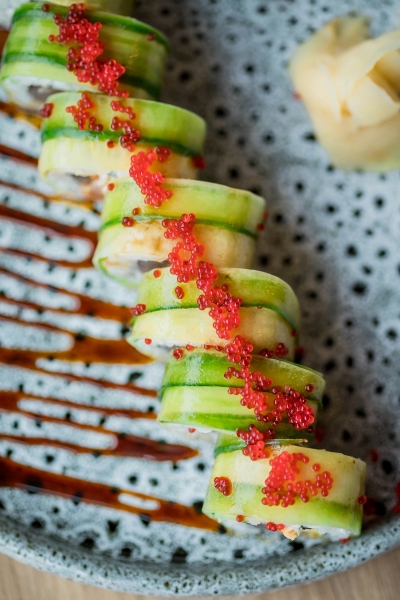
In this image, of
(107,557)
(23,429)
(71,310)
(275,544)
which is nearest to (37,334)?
(71,310)

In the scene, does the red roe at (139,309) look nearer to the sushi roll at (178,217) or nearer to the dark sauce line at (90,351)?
the sushi roll at (178,217)

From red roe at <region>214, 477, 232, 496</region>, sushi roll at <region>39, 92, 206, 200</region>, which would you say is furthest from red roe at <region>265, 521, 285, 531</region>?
sushi roll at <region>39, 92, 206, 200</region>

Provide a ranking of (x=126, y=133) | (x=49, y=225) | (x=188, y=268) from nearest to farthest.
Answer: (x=188, y=268), (x=126, y=133), (x=49, y=225)

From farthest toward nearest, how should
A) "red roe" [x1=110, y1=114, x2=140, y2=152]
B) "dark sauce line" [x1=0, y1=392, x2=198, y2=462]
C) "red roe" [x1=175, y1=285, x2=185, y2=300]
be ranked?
"dark sauce line" [x1=0, y1=392, x2=198, y2=462]
"red roe" [x1=110, y1=114, x2=140, y2=152]
"red roe" [x1=175, y1=285, x2=185, y2=300]

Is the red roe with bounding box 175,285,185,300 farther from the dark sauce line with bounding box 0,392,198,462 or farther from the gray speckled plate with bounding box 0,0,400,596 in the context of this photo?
the dark sauce line with bounding box 0,392,198,462

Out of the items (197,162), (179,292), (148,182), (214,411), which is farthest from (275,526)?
(197,162)

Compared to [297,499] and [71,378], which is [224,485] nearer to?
[297,499]

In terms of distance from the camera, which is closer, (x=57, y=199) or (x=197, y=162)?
(x=197, y=162)
